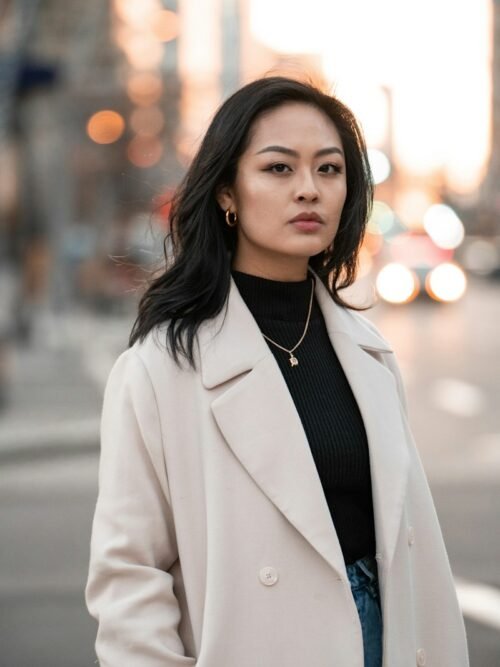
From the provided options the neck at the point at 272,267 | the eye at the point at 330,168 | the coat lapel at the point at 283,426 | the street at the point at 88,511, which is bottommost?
the street at the point at 88,511

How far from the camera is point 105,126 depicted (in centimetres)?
4222

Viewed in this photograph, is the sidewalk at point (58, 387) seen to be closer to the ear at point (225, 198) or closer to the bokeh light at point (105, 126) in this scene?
the ear at point (225, 198)

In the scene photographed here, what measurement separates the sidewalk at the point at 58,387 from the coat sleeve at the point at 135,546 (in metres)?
8.74

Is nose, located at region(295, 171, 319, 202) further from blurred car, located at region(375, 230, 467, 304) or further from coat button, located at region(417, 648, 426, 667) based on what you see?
blurred car, located at region(375, 230, 467, 304)

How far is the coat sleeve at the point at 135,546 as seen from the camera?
2.65 m

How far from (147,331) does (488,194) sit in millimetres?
117045

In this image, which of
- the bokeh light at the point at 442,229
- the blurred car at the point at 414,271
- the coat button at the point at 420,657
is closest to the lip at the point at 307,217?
the coat button at the point at 420,657

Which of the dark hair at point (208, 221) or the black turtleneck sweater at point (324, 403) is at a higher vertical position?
the dark hair at point (208, 221)

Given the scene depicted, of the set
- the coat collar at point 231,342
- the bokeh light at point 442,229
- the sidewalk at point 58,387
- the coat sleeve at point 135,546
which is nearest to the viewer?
the coat sleeve at point 135,546

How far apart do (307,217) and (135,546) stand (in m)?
0.75

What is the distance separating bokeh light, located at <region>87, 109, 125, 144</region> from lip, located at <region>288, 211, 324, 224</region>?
→ 3430 cm

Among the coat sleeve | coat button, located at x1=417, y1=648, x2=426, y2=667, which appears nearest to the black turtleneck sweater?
coat button, located at x1=417, y1=648, x2=426, y2=667

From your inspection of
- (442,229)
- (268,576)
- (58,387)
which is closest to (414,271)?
(442,229)

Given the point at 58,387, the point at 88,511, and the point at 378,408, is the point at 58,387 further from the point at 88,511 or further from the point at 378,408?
the point at 378,408
